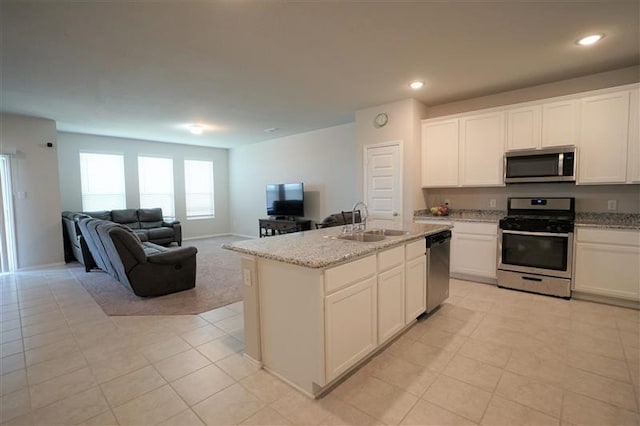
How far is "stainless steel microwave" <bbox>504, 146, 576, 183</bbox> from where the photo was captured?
12.0 ft

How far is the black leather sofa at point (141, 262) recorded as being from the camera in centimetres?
376

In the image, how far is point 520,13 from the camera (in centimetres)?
240

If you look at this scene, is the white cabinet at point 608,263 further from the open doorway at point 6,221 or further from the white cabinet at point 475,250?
the open doorway at point 6,221

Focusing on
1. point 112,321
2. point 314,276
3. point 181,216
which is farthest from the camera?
point 181,216

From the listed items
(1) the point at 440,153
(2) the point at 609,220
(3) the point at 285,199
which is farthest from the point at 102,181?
(2) the point at 609,220

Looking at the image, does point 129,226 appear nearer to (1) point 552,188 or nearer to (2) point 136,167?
(2) point 136,167

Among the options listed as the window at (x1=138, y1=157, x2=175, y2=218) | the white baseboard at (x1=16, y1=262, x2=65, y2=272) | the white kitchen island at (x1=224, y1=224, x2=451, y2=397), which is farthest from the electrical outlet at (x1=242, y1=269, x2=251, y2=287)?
the window at (x1=138, y1=157, x2=175, y2=218)

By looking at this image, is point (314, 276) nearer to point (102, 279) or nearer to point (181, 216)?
point (102, 279)

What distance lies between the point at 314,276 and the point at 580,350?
238 centimetres

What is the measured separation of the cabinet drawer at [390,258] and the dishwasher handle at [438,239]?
1.91 feet

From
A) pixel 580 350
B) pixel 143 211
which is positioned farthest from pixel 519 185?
pixel 143 211

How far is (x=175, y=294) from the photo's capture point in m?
4.07

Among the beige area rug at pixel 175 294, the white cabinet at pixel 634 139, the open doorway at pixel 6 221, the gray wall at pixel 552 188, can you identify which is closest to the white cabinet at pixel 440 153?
the gray wall at pixel 552 188

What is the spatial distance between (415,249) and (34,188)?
21.8 feet
